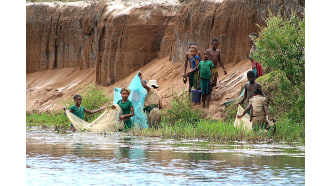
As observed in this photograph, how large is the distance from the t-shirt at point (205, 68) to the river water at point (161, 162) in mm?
5206

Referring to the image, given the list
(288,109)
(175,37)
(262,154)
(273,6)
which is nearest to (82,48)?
(175,37)

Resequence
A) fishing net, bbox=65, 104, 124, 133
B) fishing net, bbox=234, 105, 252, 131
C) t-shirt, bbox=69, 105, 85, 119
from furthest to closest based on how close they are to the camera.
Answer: t-shirt, bbox=69, 105, 85, 119, fishing net, bbox=65, 104, 124, 133, fishing net, bbox=234, 105, 252, 131

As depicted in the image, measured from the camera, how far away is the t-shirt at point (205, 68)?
65.9 feet

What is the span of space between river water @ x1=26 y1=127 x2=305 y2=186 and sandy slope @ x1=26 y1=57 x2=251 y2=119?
6.45 meters

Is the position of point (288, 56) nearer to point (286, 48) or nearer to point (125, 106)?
point (286, 48)

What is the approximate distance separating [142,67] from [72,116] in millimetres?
11173

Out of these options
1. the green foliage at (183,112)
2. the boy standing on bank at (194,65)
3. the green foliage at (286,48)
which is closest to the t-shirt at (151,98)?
the green foliage at (183,112)

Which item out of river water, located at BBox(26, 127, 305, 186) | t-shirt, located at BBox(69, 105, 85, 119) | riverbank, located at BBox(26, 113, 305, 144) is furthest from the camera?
t-shirt, located at BBox(69, 105, 85, 119)

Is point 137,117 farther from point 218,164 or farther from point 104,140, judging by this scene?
point 218,164

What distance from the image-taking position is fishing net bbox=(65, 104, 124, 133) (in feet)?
57.8

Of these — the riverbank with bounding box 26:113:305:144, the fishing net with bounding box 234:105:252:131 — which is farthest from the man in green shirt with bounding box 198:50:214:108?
the fishing net with bounding box 234:105:252:131

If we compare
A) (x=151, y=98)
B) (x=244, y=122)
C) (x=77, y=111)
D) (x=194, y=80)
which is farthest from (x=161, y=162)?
(x=194, y=80)

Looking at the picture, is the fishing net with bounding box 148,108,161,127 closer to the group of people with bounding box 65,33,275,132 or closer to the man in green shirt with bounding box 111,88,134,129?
the group of people with bounding box 65,33,275,132

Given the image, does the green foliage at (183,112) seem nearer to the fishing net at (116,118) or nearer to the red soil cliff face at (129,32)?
Answer: the fishing net at (116,118)
